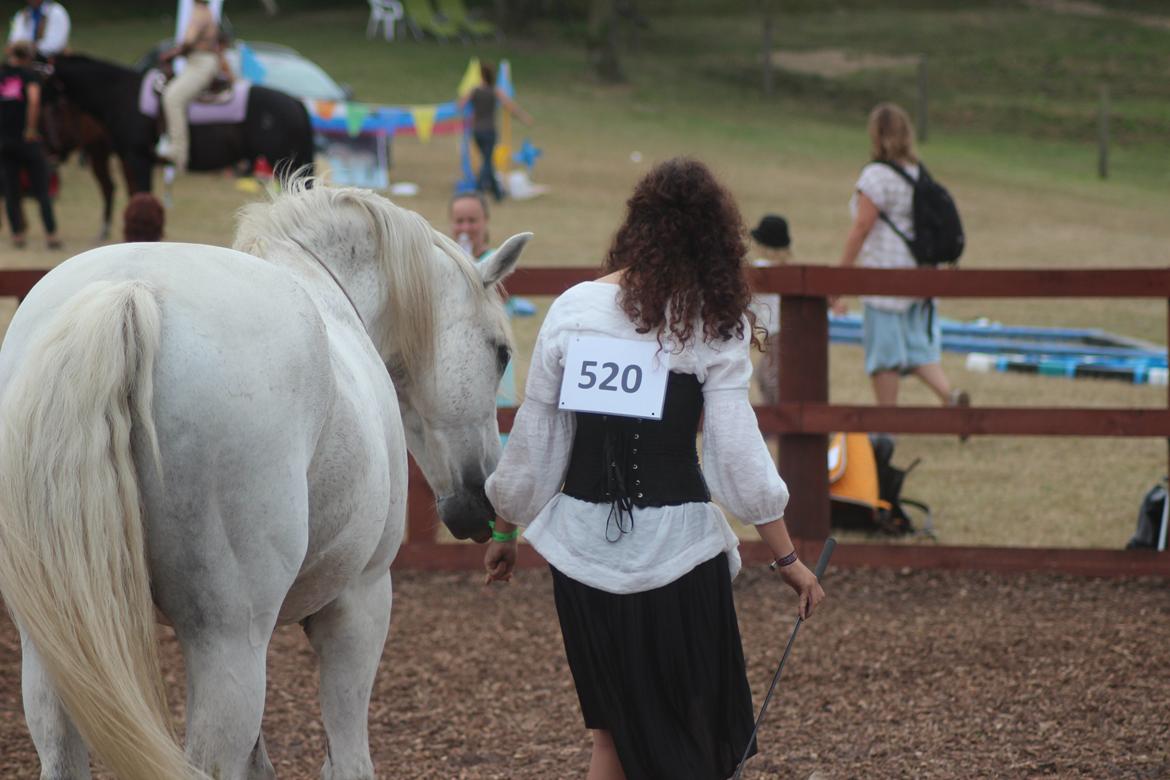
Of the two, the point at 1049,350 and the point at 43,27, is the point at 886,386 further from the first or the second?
the point at 43,27

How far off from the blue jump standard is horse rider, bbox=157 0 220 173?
6.54 m

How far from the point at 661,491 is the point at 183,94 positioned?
11.3 m

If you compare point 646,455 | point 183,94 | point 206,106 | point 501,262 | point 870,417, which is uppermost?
point 183,94

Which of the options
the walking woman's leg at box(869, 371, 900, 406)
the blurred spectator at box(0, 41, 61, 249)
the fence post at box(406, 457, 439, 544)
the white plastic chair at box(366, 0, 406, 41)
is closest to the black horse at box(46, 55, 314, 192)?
the blurred spectator at box(0, 41, 61, 249)

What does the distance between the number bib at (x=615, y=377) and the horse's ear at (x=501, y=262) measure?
0.56 metres

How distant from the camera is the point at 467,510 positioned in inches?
132

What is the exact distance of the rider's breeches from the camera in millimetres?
12836

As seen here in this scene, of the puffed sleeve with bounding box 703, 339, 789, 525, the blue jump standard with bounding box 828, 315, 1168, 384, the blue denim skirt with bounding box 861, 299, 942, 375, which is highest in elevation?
the puffed sleeve with bounding box 703, 339, 789, 525

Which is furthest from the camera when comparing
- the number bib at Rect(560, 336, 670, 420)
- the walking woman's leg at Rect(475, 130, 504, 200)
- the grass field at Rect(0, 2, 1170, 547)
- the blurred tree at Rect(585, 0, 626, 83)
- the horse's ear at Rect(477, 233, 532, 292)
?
the blurred tree at Rect(585, 0, 626, 83)

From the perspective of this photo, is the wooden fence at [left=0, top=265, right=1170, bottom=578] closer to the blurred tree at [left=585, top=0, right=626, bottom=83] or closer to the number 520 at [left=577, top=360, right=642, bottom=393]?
the number 520 at [left=577, top=360, right=642, bottom=393]

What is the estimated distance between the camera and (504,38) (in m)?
36.2

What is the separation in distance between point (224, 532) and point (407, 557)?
385cm

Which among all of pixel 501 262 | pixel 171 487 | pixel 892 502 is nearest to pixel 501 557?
pixel 501 262

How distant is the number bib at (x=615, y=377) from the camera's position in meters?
2.65
